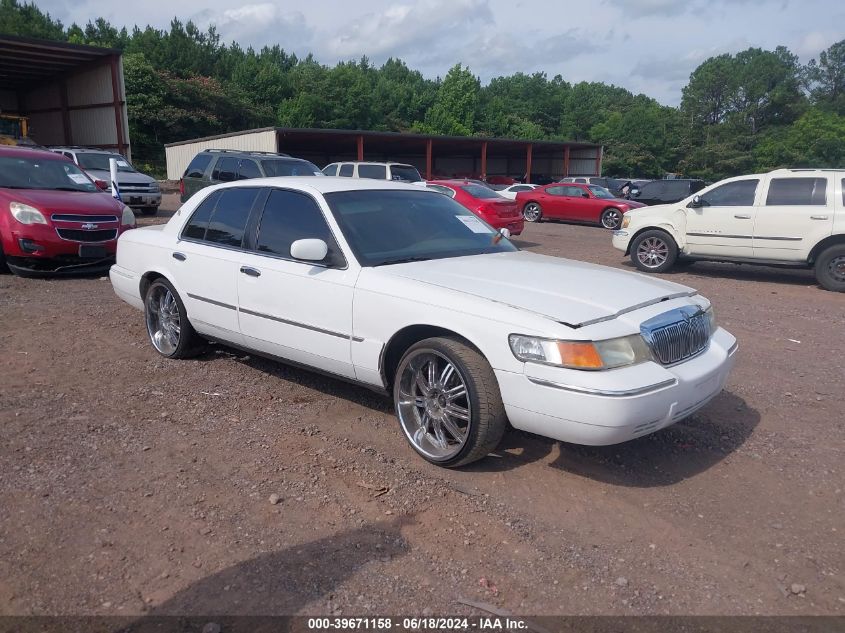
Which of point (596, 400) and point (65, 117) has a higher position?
point (65, 117)

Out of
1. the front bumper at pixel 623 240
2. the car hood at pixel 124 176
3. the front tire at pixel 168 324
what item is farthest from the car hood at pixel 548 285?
the car hood at pixel 124 176

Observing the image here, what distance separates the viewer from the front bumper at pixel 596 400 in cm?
329

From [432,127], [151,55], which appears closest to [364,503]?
[151,55]

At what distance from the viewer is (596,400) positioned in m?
3.27

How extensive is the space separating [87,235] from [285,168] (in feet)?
20.0

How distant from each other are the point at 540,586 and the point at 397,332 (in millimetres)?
1657

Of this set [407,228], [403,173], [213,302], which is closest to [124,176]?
[403,173]

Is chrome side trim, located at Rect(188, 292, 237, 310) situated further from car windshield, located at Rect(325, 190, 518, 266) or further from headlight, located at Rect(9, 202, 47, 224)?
headlight, located at Rect(9, 202, 47, 224)

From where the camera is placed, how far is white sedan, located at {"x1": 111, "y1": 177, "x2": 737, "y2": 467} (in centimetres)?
340

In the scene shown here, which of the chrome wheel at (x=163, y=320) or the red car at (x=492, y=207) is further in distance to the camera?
the red car at (x=492, y=207)

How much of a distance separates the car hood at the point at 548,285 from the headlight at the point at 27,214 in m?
6.82

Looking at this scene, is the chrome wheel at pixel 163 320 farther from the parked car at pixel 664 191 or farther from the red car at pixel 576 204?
the parked car at pixel 664 191

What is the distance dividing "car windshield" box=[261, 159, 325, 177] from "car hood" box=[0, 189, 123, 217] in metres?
4.91

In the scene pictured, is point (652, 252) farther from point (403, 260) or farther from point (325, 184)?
point (403, 260)
